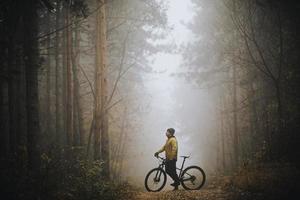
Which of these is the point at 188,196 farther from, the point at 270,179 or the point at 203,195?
the point at 270,179

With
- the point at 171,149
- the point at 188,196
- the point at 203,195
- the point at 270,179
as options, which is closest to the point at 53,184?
the point at 188,196

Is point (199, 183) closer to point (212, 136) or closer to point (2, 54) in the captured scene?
point (2, 54)

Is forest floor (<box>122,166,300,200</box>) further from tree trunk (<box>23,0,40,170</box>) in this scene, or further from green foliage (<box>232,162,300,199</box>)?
tree trunk (<box>23,0,40,170</box>)

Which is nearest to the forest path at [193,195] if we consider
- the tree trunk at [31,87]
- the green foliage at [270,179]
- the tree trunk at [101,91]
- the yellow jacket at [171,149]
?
the green foliage at [270,179]

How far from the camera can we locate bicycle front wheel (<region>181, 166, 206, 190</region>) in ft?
41.5

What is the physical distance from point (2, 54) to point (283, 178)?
29.9ft

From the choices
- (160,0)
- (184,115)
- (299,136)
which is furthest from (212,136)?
(299,136)

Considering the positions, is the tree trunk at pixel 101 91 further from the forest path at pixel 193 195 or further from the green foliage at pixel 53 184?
the forest path at pixel 193 195

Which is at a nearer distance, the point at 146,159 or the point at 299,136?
the point at 299,136

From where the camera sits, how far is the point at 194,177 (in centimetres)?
1261

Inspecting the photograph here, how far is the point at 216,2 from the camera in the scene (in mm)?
21031

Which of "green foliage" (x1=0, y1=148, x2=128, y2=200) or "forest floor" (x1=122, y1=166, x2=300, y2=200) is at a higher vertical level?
"green foliage" (x1=0, y1=148, x2=128, y2=200)

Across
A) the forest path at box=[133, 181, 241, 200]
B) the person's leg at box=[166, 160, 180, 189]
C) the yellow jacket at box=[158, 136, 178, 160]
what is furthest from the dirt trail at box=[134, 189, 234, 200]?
the yellow jacket at box=[158, 136, 178, 160]

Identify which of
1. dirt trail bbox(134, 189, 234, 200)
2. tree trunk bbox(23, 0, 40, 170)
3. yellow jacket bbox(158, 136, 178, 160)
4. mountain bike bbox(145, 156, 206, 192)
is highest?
tree trunk bbox(23, 0, 40, 170)
